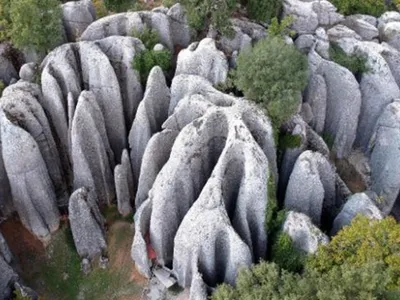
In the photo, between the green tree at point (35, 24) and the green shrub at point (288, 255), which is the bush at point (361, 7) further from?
the green shrub at point (288, 255)

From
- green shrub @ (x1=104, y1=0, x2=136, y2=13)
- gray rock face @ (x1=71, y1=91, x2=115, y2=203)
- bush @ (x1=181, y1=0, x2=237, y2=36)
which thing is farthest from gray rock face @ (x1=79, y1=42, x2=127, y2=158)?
green shrub @ (x1=104, y1=0, x2=136, y2=13)

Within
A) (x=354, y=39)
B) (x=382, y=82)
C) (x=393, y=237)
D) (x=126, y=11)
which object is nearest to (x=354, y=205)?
(x=393, y=237)

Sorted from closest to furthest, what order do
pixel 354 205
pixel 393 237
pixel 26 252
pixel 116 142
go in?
pixel 393 237, pixel 354 205, pixel 26 252, pixel 116 142

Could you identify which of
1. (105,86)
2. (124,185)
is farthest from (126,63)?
(124,185)

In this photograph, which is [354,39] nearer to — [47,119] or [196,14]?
[196,14]

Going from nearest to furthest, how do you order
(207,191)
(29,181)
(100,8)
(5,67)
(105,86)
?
(207,191) < (29,181) < (105,86) < (5,67) < (100,8)

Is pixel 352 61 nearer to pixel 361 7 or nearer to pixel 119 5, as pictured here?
pixel 361 7

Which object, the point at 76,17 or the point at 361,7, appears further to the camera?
the point at 361,7
